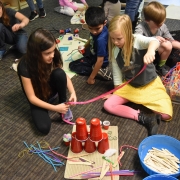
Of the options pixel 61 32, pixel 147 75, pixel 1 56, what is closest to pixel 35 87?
pixel 147 75

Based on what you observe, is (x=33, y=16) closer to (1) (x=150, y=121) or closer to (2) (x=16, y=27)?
(2) (x=16, y=27)

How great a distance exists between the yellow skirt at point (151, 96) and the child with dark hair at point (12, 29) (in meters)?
1.14

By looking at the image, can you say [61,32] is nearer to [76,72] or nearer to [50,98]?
[76,72]

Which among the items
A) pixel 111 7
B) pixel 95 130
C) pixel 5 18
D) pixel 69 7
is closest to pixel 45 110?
pixel 95 130

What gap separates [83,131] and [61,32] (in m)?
1.69

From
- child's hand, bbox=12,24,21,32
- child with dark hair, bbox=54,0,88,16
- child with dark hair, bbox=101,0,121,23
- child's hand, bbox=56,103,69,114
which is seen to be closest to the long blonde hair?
child's hand, bbox=56,103,69,114

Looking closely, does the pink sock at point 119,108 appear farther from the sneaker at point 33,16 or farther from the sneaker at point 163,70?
the sneaker at point 33,16

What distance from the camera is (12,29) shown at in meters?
2.20

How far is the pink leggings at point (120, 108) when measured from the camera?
1545mm

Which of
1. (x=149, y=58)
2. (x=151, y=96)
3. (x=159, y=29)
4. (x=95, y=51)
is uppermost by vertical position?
(x=149, y=58)

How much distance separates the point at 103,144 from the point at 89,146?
0.25 ft

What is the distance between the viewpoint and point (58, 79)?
4.74 feet

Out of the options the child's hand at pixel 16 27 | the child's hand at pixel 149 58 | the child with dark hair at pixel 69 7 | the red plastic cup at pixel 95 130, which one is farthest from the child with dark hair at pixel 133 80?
the child with dark hair at pixel 69 7

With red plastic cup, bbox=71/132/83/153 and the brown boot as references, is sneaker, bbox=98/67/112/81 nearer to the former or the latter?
the brown boot
